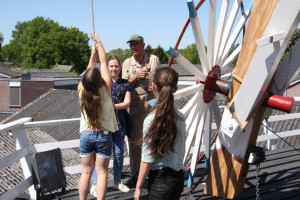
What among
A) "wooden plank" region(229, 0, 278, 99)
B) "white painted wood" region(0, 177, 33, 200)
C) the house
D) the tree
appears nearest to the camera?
"wooden plank" region(229, 0, 278, 99)

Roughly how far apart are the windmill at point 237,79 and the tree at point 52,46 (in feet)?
248

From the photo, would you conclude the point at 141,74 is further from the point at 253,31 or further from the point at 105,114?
the point at 253,31

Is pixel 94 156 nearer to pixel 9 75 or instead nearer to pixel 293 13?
pixel 293 13

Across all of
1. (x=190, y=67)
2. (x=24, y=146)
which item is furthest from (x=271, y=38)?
(x=24, y=146)

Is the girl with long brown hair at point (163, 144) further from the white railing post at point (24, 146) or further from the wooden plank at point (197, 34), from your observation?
the white railing post at point (24, 146)

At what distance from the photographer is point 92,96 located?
11.3 ft

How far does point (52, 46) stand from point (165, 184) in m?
77.4

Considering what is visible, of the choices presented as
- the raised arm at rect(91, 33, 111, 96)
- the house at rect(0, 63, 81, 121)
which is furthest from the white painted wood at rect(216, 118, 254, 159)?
the house at rect(0, 63, 81, 121)

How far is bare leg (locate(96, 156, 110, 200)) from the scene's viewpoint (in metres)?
3.59

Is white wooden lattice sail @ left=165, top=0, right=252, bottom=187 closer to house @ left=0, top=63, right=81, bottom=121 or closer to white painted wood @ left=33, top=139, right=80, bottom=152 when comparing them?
white painted wood @ left=33, top=139, right=80, bottom=152

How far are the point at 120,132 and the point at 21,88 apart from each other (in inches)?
Result: 1504

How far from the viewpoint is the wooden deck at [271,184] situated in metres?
4.18

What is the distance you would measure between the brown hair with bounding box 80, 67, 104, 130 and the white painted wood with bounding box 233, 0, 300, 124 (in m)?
1.28

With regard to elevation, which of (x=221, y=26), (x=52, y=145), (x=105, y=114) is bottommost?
(x=52, y=145)
